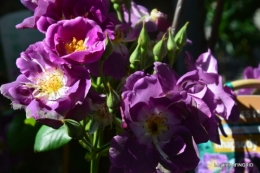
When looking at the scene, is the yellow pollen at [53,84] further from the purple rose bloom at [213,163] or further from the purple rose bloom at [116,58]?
the purple rose bloom at [213,163]

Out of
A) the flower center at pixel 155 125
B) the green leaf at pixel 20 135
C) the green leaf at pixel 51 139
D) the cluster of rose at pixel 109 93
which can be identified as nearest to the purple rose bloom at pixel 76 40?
the cluster of rose at pixel 109 93

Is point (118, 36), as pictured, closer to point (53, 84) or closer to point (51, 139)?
point (53, 84)

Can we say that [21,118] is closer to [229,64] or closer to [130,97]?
[130,97]

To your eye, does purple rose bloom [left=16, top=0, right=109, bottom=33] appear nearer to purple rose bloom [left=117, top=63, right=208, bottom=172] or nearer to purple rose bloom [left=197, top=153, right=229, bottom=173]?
purple rose bloom [left=117, top=63, right=208, bottom=172]

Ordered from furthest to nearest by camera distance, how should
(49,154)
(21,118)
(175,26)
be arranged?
(49,154) → (21,118) → (175,26)

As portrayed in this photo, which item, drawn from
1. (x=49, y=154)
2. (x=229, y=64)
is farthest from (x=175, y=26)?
(x=229, y=64)

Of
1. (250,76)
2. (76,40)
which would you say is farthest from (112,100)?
(250,76)

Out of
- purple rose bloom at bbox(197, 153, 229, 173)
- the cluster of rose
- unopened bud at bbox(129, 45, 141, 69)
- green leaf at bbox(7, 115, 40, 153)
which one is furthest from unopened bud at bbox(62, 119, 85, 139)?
green leaf at bbox(7, 115, 40, 153)

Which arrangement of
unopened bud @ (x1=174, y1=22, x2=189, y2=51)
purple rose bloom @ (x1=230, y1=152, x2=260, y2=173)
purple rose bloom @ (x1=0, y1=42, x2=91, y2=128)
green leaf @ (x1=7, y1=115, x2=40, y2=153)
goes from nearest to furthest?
purple rose bloom @ (x1=0, y1=42, x2=91, y2=128)
unopened bud @ (x1=174, y1=22, x2=189, y2=51)
purple rose bloom @ (x1=230, y1=152, x2=260, y2=173)
green leaf @ (x1=7, y1=115, x2=40, y2=153)
